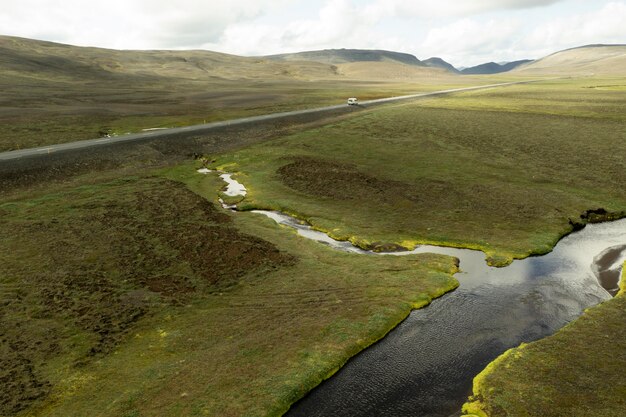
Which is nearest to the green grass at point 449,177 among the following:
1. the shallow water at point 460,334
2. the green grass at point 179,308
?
the shallow water at point 460,334

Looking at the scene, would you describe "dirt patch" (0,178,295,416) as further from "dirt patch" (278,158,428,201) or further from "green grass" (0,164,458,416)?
"dirt patch" (278,158,428,201)

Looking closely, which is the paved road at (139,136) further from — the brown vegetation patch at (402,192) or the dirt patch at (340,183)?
the brown vegetation patch at (402,192)

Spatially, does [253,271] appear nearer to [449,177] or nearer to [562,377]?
[562,377]

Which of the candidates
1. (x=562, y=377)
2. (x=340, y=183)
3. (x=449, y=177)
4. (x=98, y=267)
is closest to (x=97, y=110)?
(x=340, y=183)

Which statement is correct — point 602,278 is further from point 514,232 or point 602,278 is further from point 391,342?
point 391,342

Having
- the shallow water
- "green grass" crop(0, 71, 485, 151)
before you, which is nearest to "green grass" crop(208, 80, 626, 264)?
the shallow water
